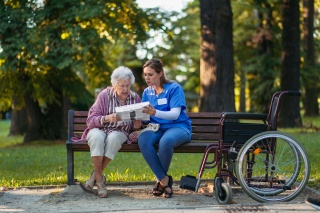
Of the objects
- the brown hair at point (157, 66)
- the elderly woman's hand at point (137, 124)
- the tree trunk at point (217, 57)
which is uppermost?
the tree trunk at point (217, 57)

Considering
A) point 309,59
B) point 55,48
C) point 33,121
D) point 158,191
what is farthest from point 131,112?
point 309,59

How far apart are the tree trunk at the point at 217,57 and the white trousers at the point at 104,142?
9.25 metres

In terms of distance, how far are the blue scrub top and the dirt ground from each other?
722 millimetres

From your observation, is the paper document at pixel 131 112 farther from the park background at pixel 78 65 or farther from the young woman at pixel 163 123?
the park background at pixel 78 65

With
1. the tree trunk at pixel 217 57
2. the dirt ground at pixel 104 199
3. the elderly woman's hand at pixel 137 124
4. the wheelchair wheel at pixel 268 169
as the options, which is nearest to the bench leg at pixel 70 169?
the dirt ground at pixel 104 199

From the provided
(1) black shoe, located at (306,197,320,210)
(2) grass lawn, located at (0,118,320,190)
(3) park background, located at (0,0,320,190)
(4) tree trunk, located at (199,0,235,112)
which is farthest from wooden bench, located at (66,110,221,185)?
(4) tree trunk, located at (199,0,235,112)

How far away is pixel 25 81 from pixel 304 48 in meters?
15.6

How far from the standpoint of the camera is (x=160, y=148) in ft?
23.1

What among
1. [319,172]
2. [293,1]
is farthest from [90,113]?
[293,1]

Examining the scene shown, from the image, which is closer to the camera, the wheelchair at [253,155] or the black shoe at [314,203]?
the black shoe at [314,203]

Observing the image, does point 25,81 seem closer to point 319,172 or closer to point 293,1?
point 293,1

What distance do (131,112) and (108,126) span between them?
544 millimetres

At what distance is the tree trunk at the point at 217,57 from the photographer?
16.1m

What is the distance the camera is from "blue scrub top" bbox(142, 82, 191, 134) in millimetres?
7266
